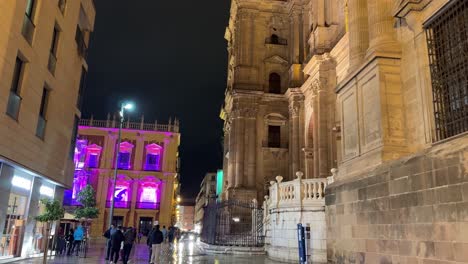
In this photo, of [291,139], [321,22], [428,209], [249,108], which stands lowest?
[428,209]

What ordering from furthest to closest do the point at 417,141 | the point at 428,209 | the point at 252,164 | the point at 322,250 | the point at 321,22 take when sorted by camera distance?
the point at 252,164 < the point at 321,22 < the point at 322,250 < the point at 417,141 < the point at 428,209

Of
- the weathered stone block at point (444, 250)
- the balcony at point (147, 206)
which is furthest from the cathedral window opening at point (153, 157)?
the weathered stone block at point (444, 250)

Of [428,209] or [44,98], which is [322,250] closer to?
[428,209]

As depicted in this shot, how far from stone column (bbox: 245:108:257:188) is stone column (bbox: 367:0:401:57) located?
2517cm

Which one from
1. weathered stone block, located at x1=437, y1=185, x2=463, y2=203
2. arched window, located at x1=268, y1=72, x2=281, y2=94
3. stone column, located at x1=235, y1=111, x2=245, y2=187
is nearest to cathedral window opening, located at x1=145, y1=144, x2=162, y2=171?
stone column, located at x1=235, y1=111, x2=245, y2=187

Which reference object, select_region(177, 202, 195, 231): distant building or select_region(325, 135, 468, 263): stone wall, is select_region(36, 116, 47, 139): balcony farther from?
select_region(177, 202, 195, 231): distant building

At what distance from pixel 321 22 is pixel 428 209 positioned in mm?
25958

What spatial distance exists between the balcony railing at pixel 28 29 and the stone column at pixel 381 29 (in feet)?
40.1

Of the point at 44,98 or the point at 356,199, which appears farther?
the point at 44,98

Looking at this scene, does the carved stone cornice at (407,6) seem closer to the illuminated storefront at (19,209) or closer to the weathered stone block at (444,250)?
the weathered stone block at (444,250)

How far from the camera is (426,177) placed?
23.5ft

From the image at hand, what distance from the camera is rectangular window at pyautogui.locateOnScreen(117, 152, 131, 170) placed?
52.5 m

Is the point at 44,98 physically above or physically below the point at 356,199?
above

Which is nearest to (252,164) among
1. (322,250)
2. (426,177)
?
(322,250)
